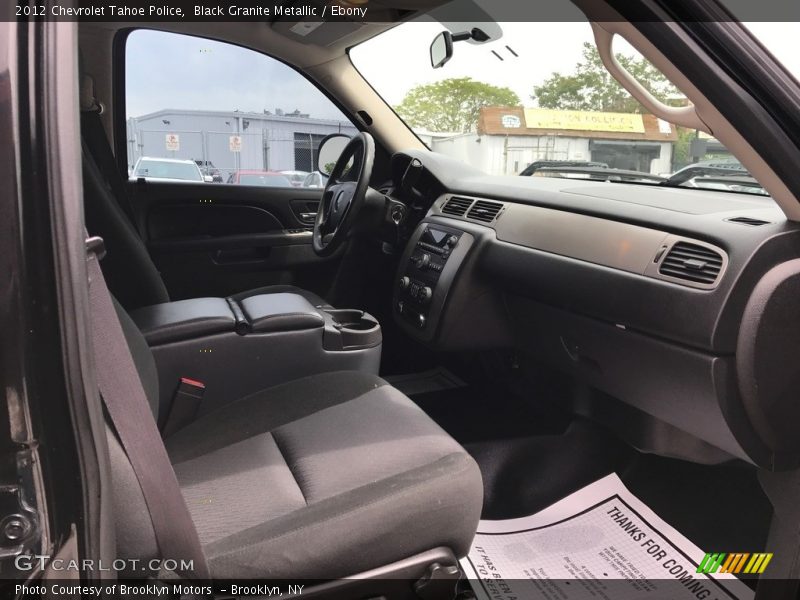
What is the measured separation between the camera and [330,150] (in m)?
2.52

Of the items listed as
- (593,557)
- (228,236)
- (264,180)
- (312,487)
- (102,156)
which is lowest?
(593,557)

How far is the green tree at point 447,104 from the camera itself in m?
2.26

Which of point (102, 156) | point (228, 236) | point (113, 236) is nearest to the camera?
point (113, 236)

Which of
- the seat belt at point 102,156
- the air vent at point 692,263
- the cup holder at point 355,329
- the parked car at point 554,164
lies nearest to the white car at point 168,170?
the seat belt at point 102,156

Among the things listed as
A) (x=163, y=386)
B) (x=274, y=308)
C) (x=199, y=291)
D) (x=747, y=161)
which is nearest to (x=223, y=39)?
(x=199, y=291)

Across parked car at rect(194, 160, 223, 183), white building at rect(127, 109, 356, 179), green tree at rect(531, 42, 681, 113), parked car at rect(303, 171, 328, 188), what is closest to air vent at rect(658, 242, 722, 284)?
green tree at rect(531, 42, 681, 113)

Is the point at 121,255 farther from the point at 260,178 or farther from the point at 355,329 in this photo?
the point at 260,178

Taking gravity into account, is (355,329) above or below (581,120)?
below

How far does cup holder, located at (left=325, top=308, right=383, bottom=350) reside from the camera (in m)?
1.67

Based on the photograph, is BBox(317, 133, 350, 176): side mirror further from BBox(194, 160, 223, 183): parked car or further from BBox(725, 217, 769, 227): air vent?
BBox(725, 217, 769, 227): air vent

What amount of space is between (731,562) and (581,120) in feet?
4.05

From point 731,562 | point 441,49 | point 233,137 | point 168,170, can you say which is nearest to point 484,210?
point 441,49

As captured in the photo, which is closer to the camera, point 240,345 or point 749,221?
point 749,221

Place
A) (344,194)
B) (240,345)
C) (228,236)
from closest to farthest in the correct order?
(240,345) < (344,194) < (228,236)
